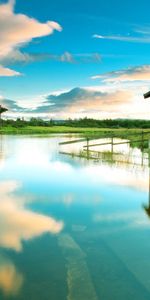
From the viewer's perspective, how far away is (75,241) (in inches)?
280

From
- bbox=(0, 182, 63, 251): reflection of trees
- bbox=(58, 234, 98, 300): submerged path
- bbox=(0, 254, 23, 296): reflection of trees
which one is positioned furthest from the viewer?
bbox=(0, 182, 63, 251): reflection of trees

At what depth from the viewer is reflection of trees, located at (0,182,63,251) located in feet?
23.4

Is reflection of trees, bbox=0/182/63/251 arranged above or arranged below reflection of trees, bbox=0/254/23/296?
above

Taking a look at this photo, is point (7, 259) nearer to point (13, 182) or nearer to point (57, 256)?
point (57, 256)

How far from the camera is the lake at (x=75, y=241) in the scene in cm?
515

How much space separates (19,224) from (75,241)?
5.12 ft

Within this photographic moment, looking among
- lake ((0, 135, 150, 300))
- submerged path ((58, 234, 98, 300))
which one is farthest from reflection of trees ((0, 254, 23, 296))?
submerged path ((58, 234, 98, 300))

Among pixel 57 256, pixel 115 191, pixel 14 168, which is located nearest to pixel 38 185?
pixel 115 191

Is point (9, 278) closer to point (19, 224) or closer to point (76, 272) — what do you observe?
point (76, 272)

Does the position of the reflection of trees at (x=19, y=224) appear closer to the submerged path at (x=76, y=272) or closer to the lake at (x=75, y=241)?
the lake at (x=75, y=241)

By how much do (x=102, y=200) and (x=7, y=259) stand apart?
495cm

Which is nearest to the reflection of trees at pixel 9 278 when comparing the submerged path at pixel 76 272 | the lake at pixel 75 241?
the lake at pixel 75 241

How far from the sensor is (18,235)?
7.40 meters

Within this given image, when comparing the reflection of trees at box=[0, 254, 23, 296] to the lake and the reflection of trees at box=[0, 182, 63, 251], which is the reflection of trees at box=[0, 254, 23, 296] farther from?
the reflection of trees at box=[0, 182, 63, 251]
